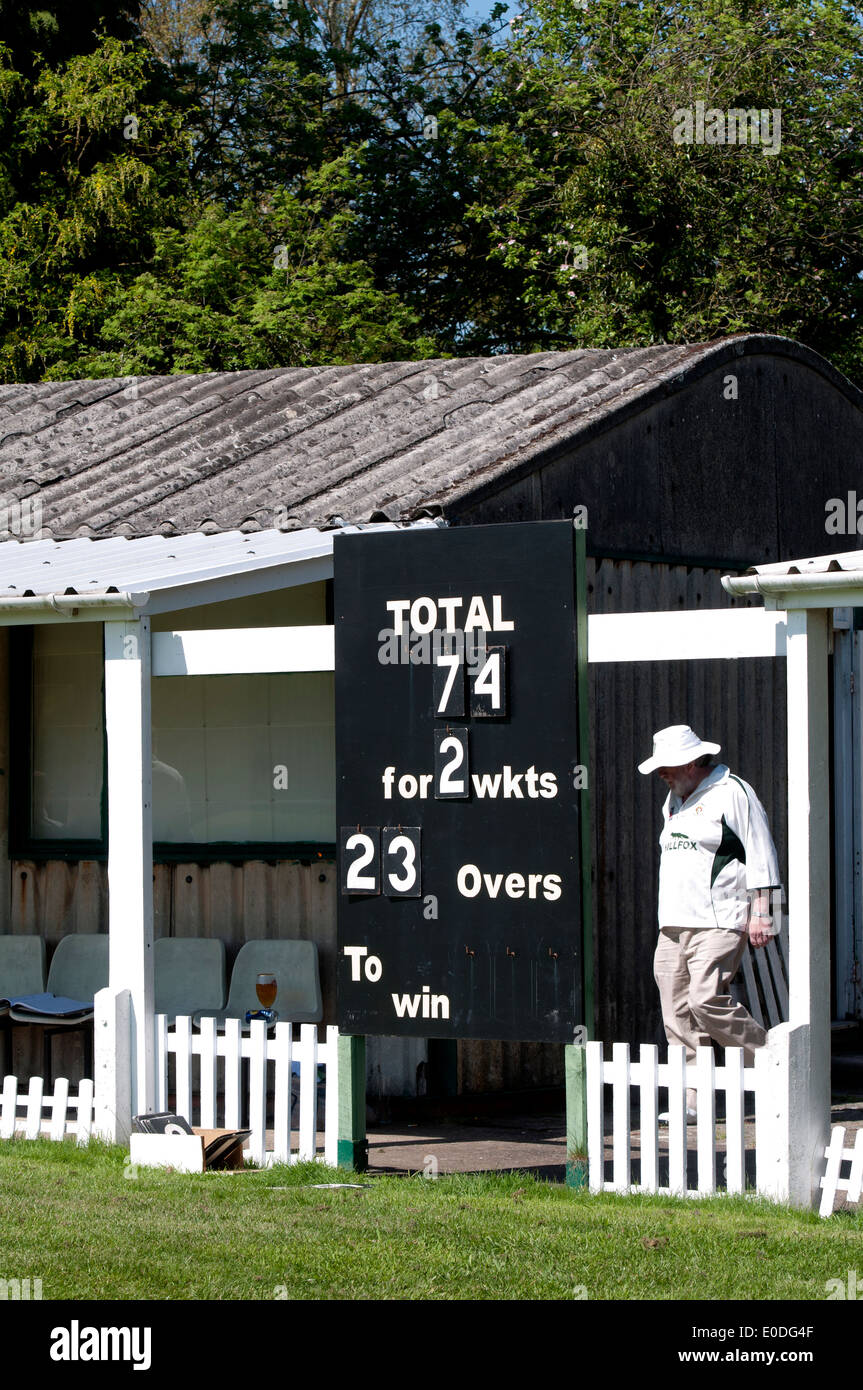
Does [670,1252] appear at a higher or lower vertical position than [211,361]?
lower

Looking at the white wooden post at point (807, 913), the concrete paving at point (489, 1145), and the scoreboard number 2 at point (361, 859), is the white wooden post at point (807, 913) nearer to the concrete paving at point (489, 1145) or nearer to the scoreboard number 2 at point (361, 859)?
the concrete paving at point (489, 1145)

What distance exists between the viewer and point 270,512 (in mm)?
9664

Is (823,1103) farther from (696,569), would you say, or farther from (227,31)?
(227,31)

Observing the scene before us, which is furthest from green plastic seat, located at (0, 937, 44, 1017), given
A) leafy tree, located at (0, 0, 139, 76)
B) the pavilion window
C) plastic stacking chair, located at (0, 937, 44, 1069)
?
leafy tree, located at (0, 0, 139, 76)

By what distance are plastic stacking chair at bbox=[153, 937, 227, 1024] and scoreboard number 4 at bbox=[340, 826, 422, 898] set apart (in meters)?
2.70

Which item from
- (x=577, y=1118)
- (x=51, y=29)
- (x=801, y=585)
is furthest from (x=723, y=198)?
(x=577, y=1118)

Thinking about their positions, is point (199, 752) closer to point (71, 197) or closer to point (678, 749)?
point (678, 749)

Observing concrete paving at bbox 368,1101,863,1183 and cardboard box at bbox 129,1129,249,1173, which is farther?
concrete paving at bbox 368,1101,863,1183

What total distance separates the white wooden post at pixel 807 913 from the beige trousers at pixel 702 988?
4.08 feet

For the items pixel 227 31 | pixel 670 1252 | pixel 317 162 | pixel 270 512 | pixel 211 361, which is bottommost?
pixel 670 1252

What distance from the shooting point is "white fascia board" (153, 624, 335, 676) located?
7508 mm

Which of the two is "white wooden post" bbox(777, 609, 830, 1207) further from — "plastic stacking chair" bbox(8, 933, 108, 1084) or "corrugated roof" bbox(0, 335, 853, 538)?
"plastic stacking chair" bbox(8, 933, 108, 1084)

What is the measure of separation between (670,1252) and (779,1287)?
49 cm

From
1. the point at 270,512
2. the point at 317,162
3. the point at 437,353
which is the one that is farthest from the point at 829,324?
the point at 270,512
